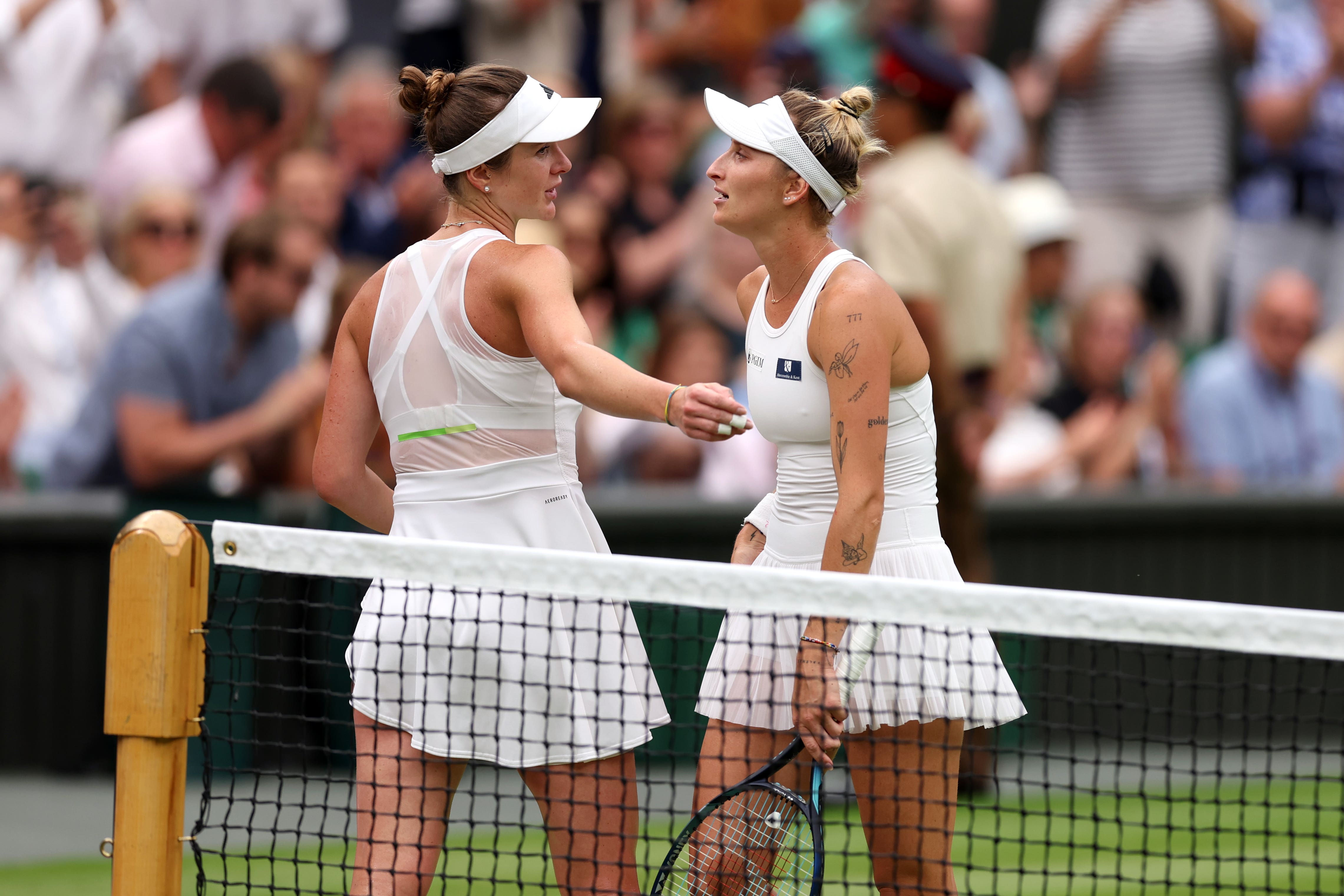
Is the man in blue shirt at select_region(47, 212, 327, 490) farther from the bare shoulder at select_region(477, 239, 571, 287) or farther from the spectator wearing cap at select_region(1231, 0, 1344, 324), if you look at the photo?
the spectator wearing cap at select_region(1231, 0, 1344, 324)

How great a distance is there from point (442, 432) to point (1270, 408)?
7.04m

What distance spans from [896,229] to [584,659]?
477 centimetres

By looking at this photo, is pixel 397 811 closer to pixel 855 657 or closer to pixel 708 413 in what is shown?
pixel 855 657

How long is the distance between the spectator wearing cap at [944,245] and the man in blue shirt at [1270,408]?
159cm

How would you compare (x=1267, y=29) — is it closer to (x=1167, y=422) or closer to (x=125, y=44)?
(x=1167, y=422)

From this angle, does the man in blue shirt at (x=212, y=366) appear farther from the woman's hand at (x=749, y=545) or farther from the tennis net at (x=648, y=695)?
the woman's hand at (x=749, y=545)

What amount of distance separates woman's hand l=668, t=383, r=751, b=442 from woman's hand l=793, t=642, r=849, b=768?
59 centimetres

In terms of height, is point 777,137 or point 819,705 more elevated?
point 777,137

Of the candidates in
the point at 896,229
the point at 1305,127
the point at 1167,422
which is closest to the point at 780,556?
the point at 896,229

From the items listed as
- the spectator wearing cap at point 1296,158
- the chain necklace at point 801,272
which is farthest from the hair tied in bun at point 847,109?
the spectator wearing cap at point 1296,158

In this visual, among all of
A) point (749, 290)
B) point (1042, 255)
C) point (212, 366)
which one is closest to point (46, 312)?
point (212, 366)

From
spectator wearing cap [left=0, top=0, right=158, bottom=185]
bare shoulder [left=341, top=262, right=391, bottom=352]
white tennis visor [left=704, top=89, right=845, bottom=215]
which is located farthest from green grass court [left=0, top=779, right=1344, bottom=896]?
spectator wearing cap [left=0, top=0, right=158, bottom=185]

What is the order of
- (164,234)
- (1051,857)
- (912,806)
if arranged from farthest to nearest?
1. (164,234)
2. (1051,857)
3. (912,806)

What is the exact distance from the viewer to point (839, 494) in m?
3.71
